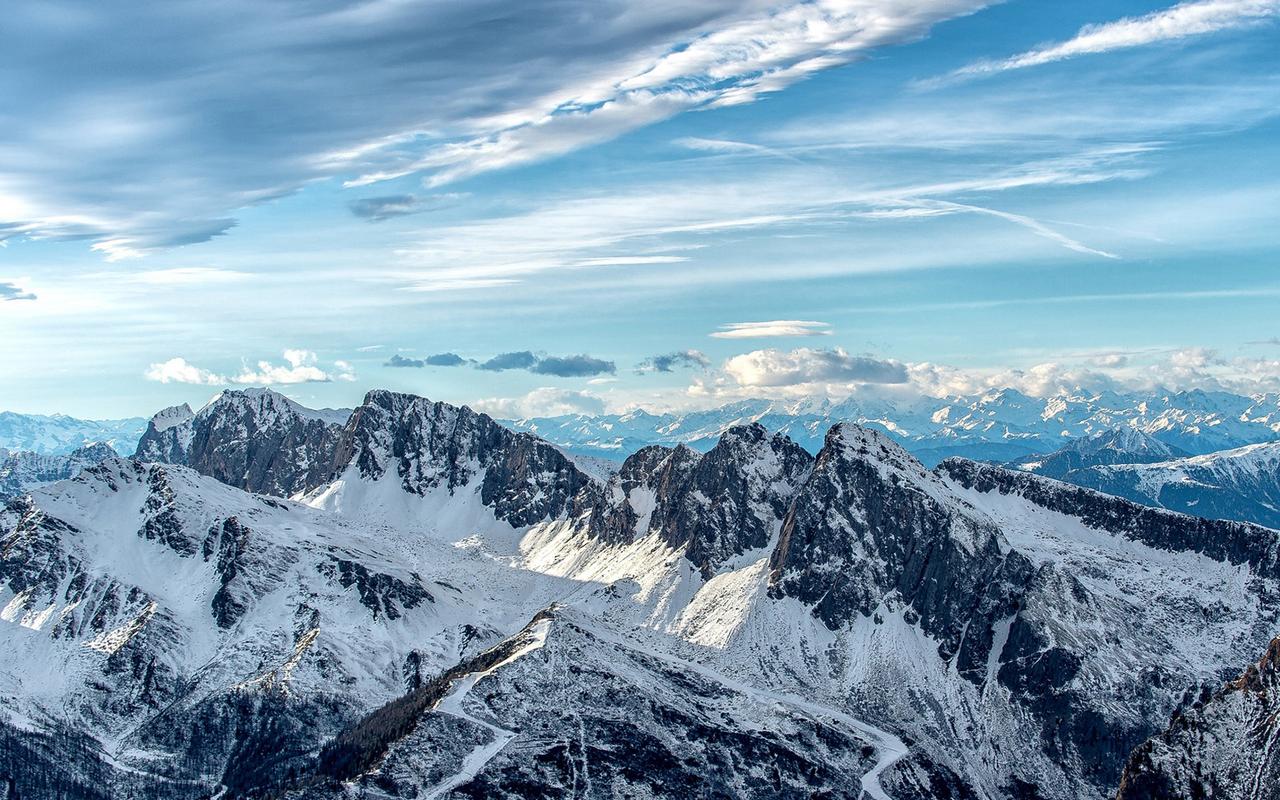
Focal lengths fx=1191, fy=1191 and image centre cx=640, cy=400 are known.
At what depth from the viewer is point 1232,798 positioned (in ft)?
652

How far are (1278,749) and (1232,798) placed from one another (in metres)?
11.1

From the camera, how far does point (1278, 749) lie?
198000 millimetres
